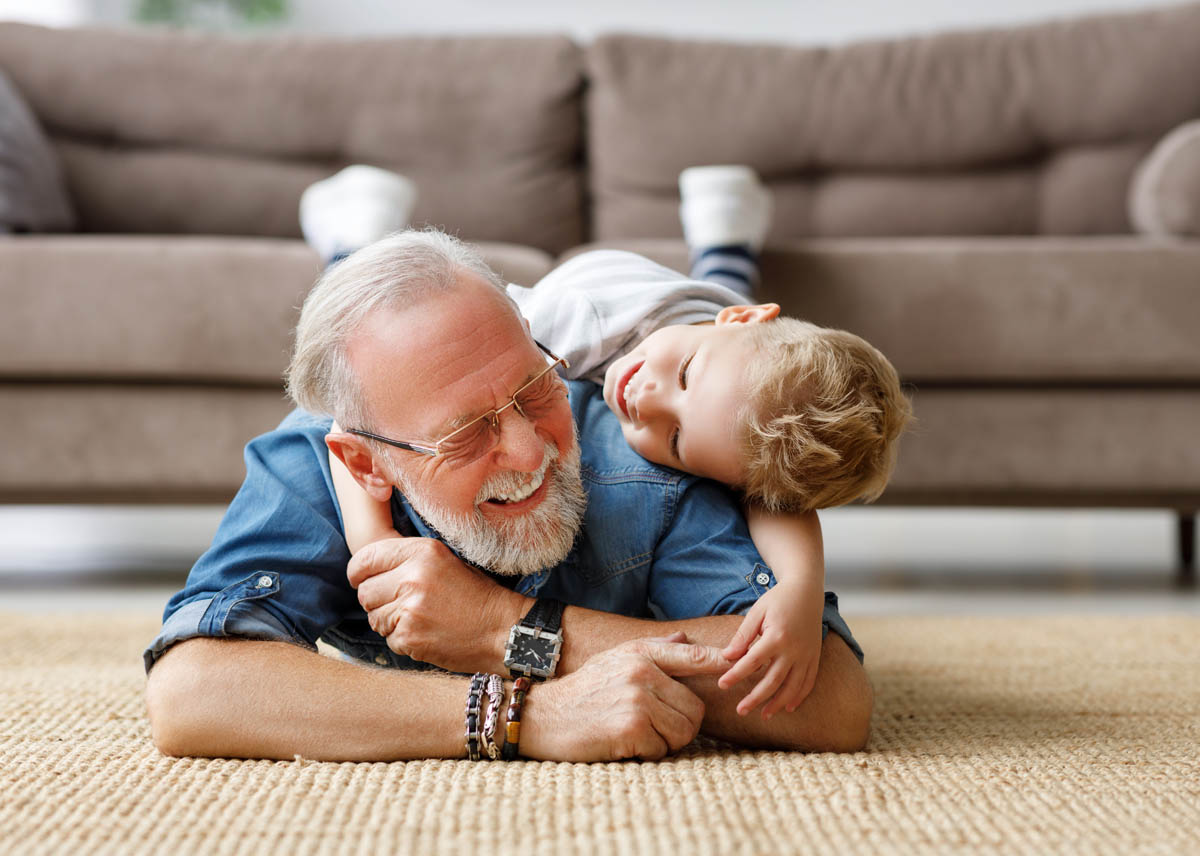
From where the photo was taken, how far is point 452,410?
3.43 ft

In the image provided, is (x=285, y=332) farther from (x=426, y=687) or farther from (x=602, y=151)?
(x=426, y=687)

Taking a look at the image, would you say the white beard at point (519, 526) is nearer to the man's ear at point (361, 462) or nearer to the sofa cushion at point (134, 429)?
the man's ear at point (361, 462)

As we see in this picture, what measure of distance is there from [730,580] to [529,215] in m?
1.71

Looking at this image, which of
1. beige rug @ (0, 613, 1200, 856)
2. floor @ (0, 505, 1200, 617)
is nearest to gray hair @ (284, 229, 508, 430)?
beige rug @ (0, 613, 1200, 856)

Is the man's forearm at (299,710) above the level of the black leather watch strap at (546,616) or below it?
below

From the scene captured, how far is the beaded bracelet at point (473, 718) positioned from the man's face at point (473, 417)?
0.13 m

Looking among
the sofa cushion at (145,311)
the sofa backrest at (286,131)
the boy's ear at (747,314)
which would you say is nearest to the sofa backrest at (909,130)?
the sofa backrest at (286,131)

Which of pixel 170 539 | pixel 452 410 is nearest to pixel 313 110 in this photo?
pixel 170 539

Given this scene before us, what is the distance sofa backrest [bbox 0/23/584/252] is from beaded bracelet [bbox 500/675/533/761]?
1.78 m

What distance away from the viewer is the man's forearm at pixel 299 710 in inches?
39.4

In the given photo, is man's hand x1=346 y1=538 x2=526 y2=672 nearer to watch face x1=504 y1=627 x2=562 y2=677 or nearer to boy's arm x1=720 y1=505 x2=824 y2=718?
watch face x1=504 y1=627 x2=562 y2=677

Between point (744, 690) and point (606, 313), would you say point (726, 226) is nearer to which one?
point (606, 313)

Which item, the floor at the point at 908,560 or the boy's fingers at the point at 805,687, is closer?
the boy's fingers at the point at 805,687

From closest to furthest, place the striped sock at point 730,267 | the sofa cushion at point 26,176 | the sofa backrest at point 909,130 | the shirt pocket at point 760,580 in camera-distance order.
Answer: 1. the shirt pocket at point 760,580
2. the striped sock at point 730,267
3. the sofa cushion at point 26,176
4. the sofa backrest at point 909,130
